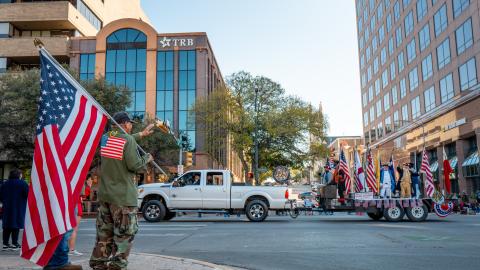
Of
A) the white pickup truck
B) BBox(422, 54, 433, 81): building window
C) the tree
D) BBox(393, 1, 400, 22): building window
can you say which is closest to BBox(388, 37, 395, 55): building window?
BBox(393, 1, 400, 22): building window

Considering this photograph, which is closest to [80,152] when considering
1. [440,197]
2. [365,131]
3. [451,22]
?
[440,197]

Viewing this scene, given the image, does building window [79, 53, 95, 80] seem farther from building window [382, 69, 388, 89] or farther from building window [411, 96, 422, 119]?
building window [382, 69, 388, 89]

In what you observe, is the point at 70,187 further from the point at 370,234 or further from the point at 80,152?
the point at 370,234

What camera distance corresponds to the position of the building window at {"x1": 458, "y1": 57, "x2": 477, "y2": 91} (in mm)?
36531

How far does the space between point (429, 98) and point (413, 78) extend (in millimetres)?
5370

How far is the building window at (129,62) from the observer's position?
46.2 meters

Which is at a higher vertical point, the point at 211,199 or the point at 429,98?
the point at 429,98

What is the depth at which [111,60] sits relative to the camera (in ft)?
154

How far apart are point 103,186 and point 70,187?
0.45 metres

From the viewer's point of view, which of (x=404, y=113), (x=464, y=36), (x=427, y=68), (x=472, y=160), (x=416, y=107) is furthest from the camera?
(x=404, y=113)

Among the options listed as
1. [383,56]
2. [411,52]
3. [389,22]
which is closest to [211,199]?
[411,52]

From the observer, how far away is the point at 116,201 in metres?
5.21

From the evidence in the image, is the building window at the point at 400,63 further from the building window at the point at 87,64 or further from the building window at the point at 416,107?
the building window at the point at 87,64

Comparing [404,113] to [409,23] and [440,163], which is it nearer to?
[409,23]
